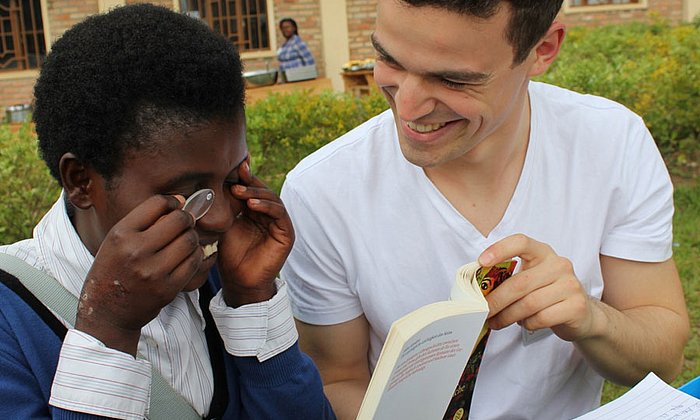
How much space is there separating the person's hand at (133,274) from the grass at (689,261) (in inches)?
87.3

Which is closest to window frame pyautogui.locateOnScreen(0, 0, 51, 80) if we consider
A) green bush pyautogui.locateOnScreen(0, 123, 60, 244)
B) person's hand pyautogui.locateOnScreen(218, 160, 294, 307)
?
green bush pyautogui.locateOnScreen(0, 123, 60, 244)

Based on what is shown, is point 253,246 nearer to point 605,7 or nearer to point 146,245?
point 146,245

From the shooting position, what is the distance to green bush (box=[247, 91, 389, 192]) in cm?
451

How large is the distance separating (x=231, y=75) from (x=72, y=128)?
0.95 ft

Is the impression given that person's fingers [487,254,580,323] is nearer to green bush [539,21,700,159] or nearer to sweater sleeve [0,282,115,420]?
sweater sleeve [0,282,115,420]

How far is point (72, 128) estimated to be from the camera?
1.39 metres

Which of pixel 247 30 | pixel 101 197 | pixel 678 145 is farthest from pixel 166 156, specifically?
pixel 247 30

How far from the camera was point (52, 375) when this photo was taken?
4.51 ft

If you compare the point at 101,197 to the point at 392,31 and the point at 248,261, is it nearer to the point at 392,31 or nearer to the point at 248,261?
the point at 248,261

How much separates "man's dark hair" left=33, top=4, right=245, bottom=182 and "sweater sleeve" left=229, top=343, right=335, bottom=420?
0.47 m

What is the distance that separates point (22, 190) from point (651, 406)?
2.74m

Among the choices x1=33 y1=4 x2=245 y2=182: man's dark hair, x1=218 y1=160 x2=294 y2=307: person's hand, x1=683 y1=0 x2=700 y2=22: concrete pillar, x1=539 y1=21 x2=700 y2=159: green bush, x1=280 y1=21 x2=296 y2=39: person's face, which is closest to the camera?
x1=33 y1=4 x2=245 y2=182: man's dark hair

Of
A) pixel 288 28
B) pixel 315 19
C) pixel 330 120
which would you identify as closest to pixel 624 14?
pixel 315 19

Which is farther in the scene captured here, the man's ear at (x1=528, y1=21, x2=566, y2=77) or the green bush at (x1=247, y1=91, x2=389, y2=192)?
the green bush at (x1=247, y1=91, x2=389, y2=192)
